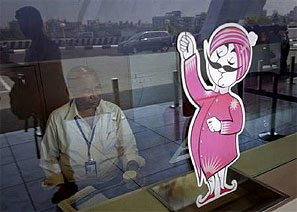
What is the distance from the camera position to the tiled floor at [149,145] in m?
1.14

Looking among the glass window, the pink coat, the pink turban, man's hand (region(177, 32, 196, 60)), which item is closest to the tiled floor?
the glass window

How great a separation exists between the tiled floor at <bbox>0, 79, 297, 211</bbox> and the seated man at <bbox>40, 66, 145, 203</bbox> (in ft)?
0.20

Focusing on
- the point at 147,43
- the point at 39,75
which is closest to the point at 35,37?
the point at 39,75

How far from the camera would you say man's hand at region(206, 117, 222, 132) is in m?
1.12

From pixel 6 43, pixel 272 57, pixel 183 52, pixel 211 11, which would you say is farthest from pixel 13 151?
pixel 272 57

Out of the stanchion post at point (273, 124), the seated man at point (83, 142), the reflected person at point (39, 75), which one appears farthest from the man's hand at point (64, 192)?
the stanchion post at point (273, 124)

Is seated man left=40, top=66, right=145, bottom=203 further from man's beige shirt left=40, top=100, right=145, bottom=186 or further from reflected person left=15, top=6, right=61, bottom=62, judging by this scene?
reflected person left=15, top=6, right=61, bottom=62

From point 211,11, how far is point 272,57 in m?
0.61

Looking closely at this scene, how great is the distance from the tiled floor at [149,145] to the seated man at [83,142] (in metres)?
0.06

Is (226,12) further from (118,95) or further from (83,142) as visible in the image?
(83,142)

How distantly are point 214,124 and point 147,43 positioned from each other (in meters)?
0.48

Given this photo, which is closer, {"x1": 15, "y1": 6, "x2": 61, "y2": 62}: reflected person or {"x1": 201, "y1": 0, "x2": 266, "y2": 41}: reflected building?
{"x1": 15, "y1": 6, "x2": 61, "y2": 62}: reflected person

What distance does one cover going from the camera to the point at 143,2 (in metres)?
1.18

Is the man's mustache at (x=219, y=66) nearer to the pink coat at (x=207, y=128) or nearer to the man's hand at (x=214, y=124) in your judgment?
the pink coat at (x=207, y=128)
